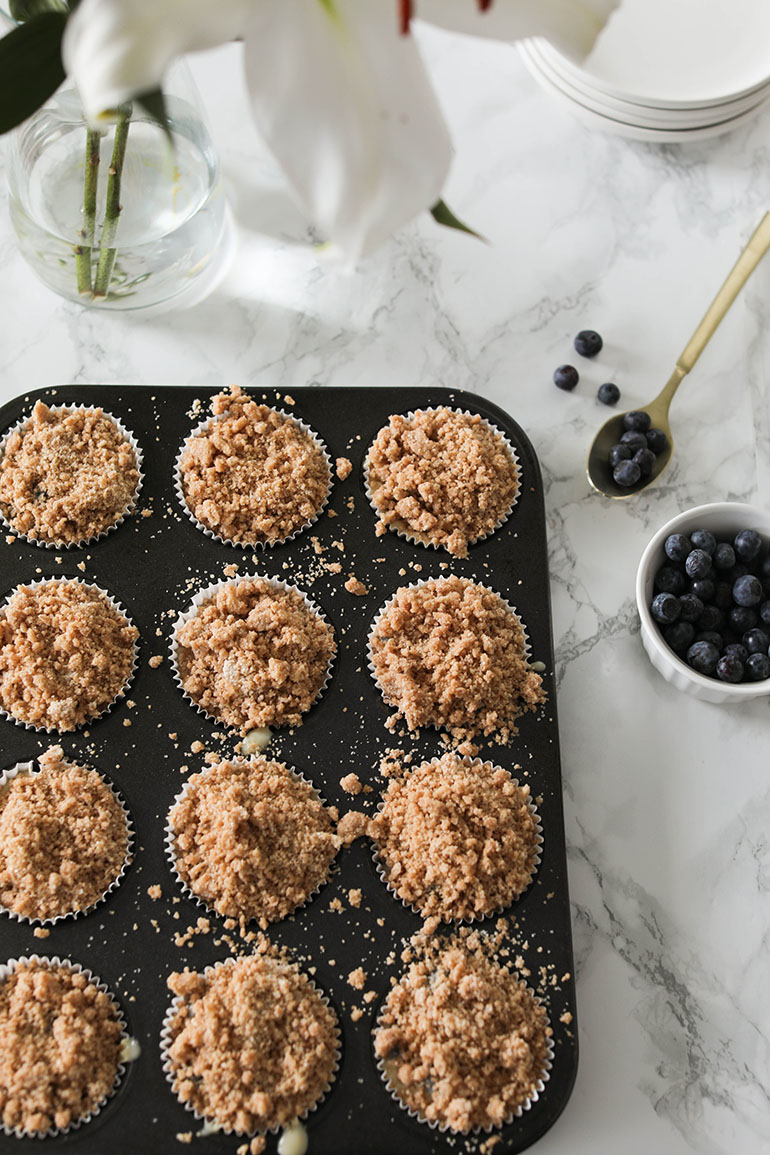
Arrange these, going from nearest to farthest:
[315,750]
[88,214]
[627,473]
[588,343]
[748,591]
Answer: [88,214] → [315,750] → [748,591] → [627,473] → [588,343]

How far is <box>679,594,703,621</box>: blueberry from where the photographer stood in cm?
195

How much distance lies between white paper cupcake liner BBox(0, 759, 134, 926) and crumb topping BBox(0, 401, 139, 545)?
0.41 m

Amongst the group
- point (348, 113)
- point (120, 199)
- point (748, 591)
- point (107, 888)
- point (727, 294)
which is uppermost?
point (348, 113)

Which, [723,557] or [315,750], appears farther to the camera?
[723,557]

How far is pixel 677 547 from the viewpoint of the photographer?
1963 mm

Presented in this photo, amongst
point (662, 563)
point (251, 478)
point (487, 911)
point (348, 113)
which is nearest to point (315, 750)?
point (487, 911)

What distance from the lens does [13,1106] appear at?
159 centimetres

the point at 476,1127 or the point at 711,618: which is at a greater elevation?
the point at 711,618

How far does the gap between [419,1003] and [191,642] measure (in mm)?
721

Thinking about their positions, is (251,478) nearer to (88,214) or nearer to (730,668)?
(88,214)

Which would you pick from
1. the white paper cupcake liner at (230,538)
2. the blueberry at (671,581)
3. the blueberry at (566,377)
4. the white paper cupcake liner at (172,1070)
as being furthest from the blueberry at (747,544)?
the white paper cupcake liner at (172,1070)

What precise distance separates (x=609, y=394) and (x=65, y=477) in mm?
1111

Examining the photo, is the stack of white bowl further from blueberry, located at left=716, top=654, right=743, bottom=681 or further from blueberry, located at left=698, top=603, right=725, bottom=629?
blueberry, located at left=716, top=654, right=743, bottom=681

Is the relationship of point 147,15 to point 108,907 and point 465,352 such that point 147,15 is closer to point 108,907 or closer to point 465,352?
point 108,907
